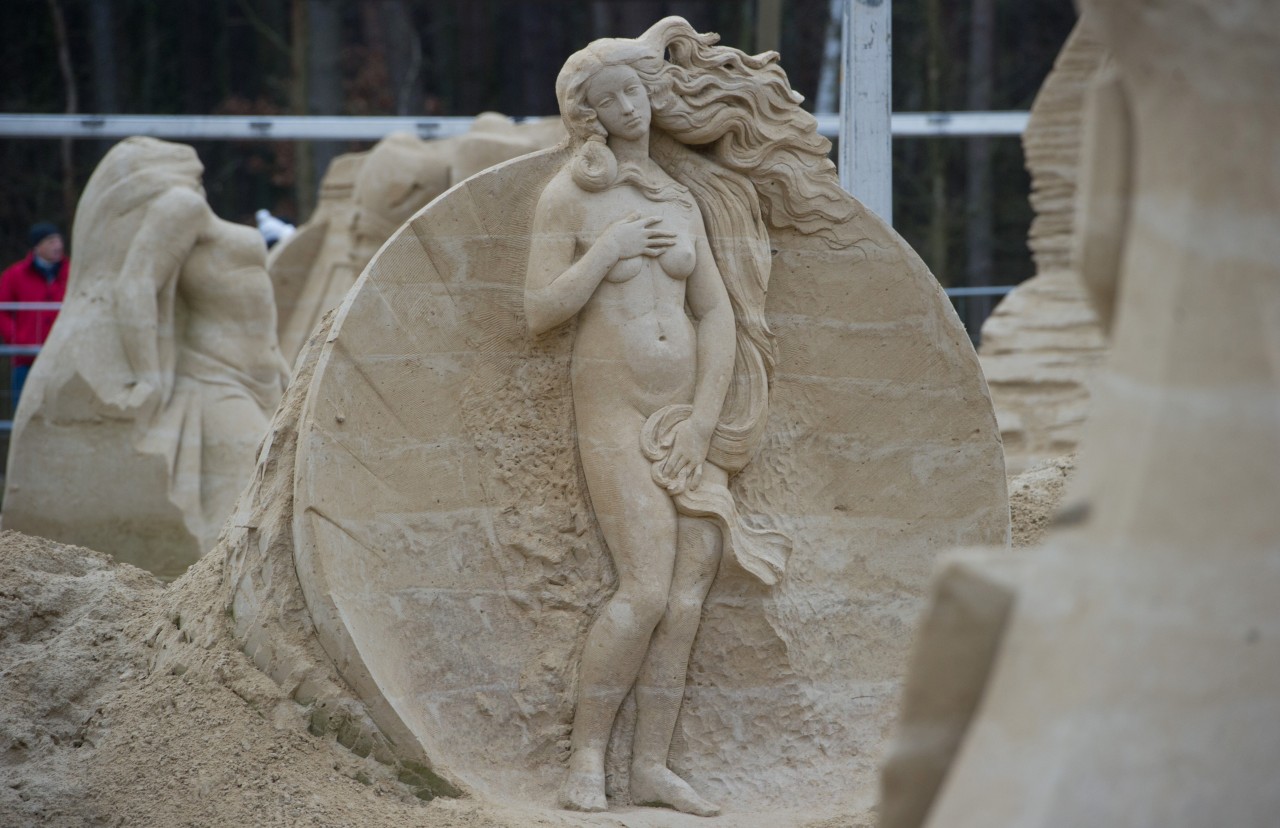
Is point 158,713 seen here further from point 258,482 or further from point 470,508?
point 470,508

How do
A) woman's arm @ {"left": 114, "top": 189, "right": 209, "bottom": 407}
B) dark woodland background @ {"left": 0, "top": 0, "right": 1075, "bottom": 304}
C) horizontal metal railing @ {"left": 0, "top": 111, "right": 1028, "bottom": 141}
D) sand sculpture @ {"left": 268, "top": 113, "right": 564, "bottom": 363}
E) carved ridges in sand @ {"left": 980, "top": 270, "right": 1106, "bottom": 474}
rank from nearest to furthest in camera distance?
woman's arm @ {"left": 114, "top": 189, "right": 209, "bottom": 407} < carved ridges in sand @ {"left": 980, "top": 270, "right": 1106, "bottom": 474} < sand sculpture @ {"left": 268, "top": 113, "right": 564, "bottom": 363} < horizontal metal railing @ {"left": 0, "top": 111, "right": 1028, "bottom": 141} < dark woodland background @ {"left": 0, "top": 0, "right": 1075, "bottom": 304}

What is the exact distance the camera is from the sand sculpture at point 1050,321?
33.5 ft

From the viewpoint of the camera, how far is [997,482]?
4.96 m

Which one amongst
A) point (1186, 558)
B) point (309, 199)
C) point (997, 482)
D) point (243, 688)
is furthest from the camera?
point (309, 199)

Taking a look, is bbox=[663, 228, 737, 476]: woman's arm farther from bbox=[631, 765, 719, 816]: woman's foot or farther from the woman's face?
bbox=[631, 765, 719, 816]: woman's foot

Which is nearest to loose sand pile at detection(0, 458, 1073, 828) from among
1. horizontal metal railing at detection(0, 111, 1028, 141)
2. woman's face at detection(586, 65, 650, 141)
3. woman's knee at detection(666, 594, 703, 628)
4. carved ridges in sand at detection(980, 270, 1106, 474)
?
woman's knee at detection(666, 594, 703, 628)

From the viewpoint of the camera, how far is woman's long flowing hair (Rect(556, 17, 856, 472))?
469 cm

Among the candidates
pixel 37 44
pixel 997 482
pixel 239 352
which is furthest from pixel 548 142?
pixel 37 44

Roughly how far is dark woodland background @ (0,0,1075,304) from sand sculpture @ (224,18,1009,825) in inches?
481

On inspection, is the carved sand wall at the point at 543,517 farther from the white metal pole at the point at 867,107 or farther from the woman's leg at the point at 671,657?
the white metal pole at the point at 867,107

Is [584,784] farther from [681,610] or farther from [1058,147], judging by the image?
[1058,147]

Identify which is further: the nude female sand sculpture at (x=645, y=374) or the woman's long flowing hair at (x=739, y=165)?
the woman's long flowing hair at (x=739, y=165)

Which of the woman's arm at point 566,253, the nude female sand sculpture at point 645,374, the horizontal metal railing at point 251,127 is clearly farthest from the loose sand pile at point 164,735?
the horizontal metal railing at point 251,127

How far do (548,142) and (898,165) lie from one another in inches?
284
